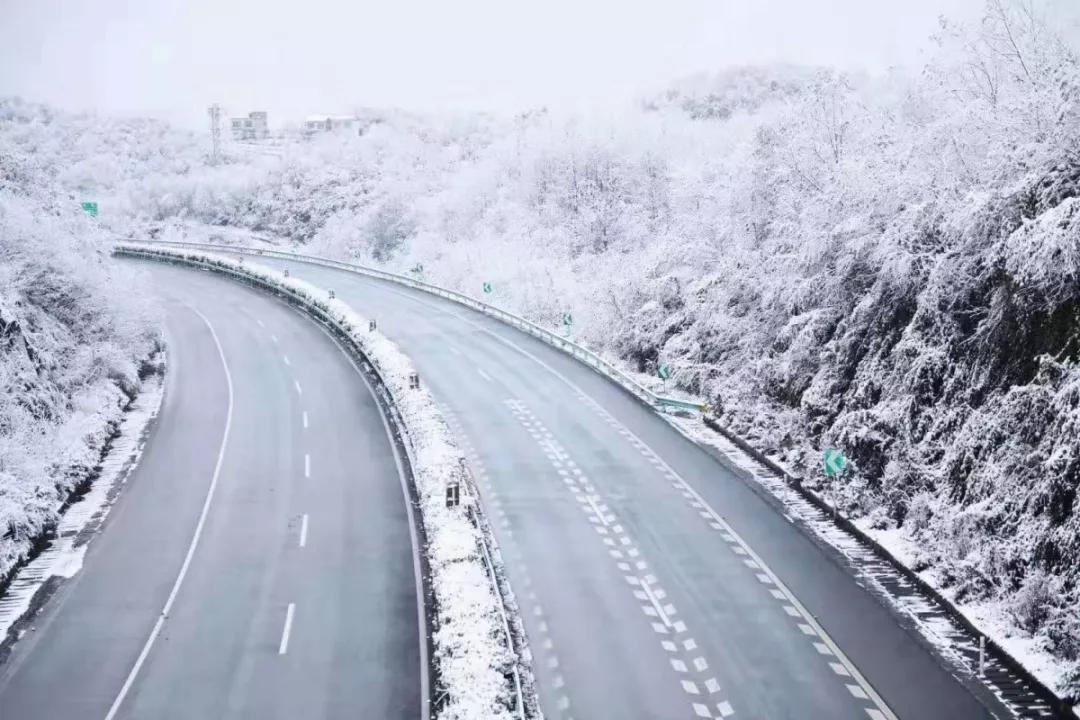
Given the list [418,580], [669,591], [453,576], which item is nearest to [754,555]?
[669,591]

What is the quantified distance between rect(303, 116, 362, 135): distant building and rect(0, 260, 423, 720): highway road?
109319 mm

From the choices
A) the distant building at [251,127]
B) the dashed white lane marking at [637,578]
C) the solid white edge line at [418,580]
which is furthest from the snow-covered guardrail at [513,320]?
Answer: the distant building at [251,127]

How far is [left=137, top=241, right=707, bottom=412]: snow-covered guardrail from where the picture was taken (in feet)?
101

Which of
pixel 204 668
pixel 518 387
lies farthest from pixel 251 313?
pixel 204 668

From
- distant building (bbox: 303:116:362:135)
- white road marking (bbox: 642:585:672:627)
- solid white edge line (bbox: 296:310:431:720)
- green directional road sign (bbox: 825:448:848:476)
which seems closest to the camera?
solid white edge line (bbox: 296:310:431:720)

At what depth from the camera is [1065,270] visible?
15.5 m

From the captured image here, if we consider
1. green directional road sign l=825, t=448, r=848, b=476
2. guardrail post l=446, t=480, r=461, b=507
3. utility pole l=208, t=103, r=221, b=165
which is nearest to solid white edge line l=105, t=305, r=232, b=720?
guardrail post l=446, t=480, r=461, b=507

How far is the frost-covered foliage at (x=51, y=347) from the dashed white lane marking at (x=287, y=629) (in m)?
6.95

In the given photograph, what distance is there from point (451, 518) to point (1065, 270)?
46.9 feet

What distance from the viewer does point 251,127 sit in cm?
17250

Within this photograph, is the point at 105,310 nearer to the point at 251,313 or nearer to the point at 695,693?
the point at 251,313

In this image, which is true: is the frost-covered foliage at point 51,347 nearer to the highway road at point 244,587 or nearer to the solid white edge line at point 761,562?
the highway road at point 244,587

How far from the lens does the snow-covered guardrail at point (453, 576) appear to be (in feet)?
43.1

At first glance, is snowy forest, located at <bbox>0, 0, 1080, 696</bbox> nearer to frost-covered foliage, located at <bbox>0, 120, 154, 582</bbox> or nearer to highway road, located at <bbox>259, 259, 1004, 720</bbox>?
frost-covered foliage, located at <bbox>0, 120, 154, 582</bbox>
